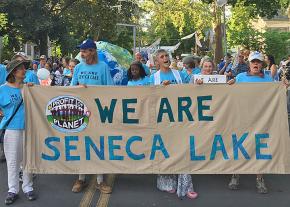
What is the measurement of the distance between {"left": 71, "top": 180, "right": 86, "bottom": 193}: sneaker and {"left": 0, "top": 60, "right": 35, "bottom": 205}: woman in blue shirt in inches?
22.9

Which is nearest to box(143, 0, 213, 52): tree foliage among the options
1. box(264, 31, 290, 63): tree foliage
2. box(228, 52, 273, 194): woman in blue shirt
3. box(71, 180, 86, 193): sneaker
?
box(264, 31, 290, 63): tree foliage

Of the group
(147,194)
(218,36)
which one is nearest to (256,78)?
(147,194)

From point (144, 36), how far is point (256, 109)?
6990cm

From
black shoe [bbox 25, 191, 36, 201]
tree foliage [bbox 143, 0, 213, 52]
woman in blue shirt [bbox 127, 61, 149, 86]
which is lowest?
black shoe [bbox 25, 191, 36, 201]

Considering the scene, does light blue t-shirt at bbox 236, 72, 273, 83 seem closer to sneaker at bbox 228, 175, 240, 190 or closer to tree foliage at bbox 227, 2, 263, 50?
sneaker at bbox 228, 175, 240, 190

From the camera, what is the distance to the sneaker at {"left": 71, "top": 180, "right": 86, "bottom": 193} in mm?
6167

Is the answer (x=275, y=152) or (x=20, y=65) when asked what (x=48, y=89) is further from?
(x=275, y=152)

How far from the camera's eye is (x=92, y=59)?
245 inches

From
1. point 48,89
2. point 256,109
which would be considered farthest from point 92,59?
point 256,109

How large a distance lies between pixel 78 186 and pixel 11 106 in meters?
1.33

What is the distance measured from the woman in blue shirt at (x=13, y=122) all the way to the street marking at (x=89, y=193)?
0.63m

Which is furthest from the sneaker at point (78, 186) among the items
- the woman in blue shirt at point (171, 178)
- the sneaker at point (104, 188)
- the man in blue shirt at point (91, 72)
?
the woman in blue shirt at point (171, 178)

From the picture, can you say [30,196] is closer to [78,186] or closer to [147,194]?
[78,186]

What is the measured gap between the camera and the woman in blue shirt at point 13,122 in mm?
5691
